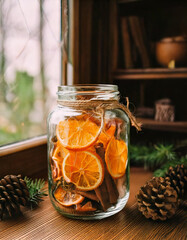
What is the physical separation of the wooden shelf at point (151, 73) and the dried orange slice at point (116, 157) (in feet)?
2.00

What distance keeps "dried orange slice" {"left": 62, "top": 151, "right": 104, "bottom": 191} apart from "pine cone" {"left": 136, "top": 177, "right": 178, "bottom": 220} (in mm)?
133

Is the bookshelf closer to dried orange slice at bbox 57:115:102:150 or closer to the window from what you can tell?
the window

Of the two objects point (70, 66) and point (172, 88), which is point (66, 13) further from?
point (172, 88)

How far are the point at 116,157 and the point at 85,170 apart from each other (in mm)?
92

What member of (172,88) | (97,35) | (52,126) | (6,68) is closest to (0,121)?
(6,68)

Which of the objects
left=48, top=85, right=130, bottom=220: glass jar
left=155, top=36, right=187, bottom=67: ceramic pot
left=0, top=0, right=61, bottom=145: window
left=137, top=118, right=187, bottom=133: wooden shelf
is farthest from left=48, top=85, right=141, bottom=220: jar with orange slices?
left=155, top=36, right=187, bottom=67: ceramic pot

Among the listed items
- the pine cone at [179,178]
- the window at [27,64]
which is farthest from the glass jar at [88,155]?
the window at [27,64]

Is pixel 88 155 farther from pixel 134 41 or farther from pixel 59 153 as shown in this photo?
pixel 134 41

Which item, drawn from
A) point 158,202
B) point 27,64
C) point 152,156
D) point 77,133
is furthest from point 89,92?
point 152,156

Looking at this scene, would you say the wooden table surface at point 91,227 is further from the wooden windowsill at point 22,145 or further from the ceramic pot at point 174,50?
the ceramic pot at point 174,50

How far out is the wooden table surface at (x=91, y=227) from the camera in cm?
64

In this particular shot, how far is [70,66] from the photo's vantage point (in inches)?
47.2

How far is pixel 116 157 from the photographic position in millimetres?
729

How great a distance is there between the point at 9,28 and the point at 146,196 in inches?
28.5
